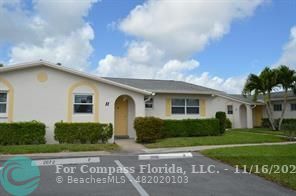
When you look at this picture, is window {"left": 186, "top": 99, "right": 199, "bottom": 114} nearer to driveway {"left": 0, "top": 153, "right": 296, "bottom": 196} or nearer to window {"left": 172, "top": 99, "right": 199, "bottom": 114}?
window {"left": 172, "top": 99, "right": 199, "bottom": 114}

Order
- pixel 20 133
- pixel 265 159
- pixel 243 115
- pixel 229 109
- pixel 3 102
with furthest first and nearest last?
pixel 243 115
pixel 229 109
pixel 3 102
pixel 20 133
pixel 265 159

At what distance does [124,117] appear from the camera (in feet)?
69.9

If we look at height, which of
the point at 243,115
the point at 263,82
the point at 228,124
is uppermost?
the point at 263,82

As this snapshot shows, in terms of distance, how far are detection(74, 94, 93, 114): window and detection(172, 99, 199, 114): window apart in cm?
654

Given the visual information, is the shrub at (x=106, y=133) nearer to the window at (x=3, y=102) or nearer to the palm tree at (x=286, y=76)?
the window at (x=3, y=102)

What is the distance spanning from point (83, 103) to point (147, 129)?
13.4 ft

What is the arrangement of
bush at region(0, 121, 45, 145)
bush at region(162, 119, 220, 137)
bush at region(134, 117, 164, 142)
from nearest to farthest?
bush at region(0, 121, 45, 145) < bush at region(134, 117, 164, 142) < bush at region(162, 119, 220, 137)

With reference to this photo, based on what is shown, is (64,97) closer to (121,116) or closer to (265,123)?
(121,116)

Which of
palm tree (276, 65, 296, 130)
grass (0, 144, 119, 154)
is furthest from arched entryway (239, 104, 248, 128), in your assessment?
grass (0, 144, 119, 154)

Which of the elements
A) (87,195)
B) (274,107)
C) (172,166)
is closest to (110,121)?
(172,166)

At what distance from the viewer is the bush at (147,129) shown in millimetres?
18188

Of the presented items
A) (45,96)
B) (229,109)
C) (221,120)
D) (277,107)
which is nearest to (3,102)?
(45,96)

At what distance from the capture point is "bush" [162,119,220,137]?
67.9ft

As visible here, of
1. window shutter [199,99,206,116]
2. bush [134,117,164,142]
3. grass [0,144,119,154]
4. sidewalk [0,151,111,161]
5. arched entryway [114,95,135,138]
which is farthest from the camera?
window shutter [199,99,206,116]
